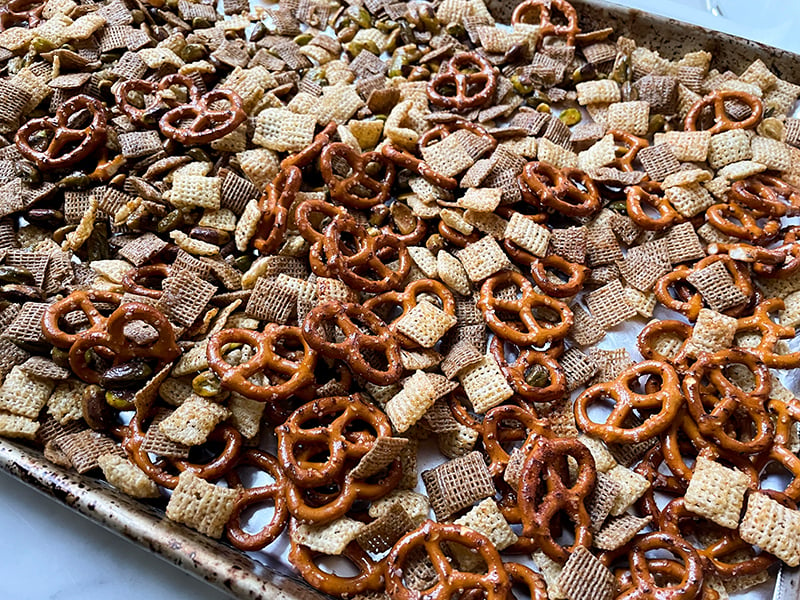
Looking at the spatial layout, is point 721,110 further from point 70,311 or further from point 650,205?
point 70,311

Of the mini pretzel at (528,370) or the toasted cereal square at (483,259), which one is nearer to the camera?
the mini pretzel at (528,370)

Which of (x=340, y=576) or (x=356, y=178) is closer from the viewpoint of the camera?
(x=340, y=576)

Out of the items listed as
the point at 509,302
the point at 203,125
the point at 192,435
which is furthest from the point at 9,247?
the point at 509,302

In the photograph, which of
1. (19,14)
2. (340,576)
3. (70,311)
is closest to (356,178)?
(70,311)

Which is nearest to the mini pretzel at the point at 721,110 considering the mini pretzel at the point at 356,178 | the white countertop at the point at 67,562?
the mini pretzel at the point at 356,178

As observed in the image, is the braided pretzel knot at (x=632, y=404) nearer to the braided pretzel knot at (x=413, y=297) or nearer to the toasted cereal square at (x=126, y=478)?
the braided pretzel knot at (x=413, y=297)
